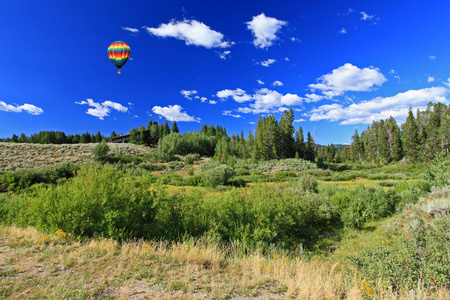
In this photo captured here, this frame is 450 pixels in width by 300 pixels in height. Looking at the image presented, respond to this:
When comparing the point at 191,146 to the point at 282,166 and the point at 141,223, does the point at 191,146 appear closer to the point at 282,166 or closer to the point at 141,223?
the point at 282,166

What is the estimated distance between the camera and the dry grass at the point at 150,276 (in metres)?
3.27

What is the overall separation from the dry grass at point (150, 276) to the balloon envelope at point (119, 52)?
43.9 feet

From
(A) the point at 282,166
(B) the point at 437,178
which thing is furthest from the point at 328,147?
(B) the point at 437,178

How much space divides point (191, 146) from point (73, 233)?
6117 centimetres

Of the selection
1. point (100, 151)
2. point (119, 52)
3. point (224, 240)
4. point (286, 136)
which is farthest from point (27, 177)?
point (286, 136)

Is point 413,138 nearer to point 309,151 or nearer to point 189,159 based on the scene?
point 309,151

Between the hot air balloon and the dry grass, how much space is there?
43.9 feet

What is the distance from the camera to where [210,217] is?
24.3 ft

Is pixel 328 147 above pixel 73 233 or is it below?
above

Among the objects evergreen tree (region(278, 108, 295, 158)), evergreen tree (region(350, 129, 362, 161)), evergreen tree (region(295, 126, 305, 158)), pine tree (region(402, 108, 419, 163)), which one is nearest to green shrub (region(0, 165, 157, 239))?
evergreen tree (region(278, 108, 295, 158))

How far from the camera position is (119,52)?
14883mm

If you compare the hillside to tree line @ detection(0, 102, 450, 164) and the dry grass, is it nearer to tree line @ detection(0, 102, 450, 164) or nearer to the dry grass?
tree line @ detection(0, 102, 450, 164)

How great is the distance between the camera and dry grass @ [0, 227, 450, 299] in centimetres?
327

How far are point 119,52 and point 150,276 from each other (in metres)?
15.6
